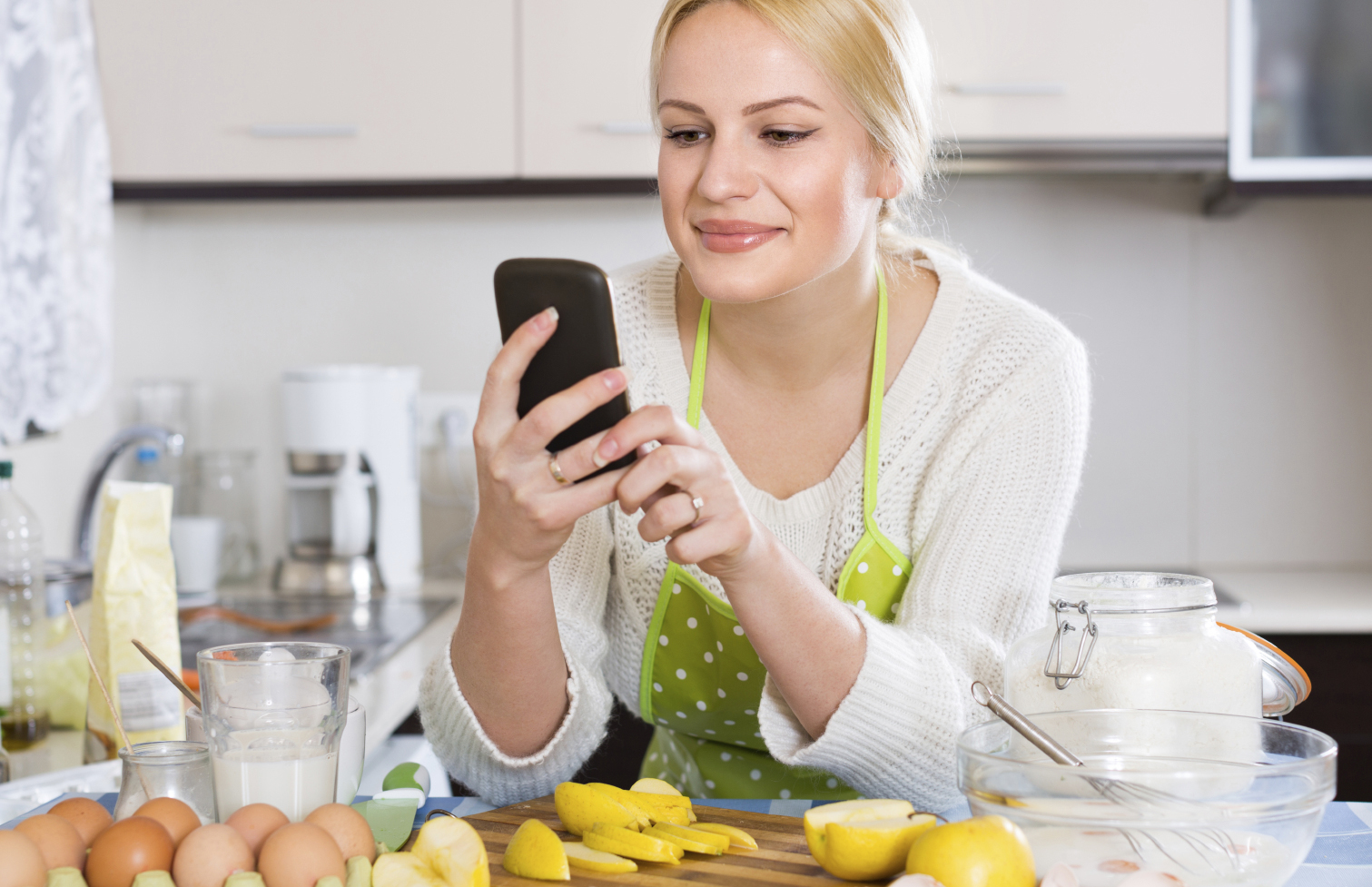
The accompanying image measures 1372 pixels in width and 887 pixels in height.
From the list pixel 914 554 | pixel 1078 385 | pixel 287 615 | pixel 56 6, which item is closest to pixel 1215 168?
pixel 1078 385

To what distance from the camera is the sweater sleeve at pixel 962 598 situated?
0.90m

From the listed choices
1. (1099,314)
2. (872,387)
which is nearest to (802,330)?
(872,387)

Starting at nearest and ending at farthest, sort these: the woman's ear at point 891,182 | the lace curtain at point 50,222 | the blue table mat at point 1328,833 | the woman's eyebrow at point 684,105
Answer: the blue table mat at point 1328,833, the woman's eyebrow at point 684,105, the woman's ear at point 891,182, the lace curtain at point 50,222

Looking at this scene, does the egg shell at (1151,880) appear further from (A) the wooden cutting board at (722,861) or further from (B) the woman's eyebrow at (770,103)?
(B) the woman's eyebrow at (770,103)

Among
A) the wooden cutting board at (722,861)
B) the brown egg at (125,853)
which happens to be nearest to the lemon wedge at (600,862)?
the wooden cutting board at (722,861)

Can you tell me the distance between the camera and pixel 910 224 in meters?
1.27

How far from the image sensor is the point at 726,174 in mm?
917

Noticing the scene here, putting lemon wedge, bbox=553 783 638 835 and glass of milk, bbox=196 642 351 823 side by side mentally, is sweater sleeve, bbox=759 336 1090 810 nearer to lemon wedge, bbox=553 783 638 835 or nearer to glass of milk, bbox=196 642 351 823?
lemon wedge, bbox=553 783 638 835

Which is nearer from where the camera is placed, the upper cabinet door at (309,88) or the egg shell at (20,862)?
the egg shell at (20,862)

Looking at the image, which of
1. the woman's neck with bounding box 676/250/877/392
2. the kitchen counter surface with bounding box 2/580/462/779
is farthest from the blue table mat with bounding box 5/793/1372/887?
the woman's neck with bounding box 676/250/877/392

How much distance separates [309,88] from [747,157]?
50.5 inches

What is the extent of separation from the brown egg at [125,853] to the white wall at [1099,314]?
1.72m

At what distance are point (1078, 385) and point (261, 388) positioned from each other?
1.69 meters

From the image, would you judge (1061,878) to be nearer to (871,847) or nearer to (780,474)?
(871,847)
